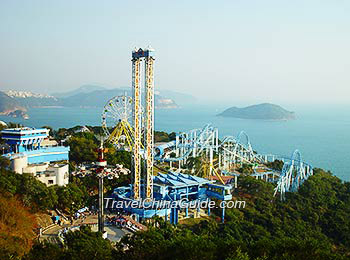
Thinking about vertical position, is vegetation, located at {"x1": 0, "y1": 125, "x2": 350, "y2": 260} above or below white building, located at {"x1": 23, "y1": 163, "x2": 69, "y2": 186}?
below

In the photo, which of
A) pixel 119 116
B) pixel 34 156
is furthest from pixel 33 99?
pixel 34 156

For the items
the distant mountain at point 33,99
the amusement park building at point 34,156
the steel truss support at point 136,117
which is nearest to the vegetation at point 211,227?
the amusement park building at point 34,156

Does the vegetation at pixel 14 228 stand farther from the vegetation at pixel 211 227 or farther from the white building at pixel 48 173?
the white building at pixel 48 173

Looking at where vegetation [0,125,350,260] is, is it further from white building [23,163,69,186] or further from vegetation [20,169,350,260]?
white building [23,163,69,186]

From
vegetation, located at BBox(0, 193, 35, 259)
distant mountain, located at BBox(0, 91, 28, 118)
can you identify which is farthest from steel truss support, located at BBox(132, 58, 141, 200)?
distant mountain, located at BBox(0, 91, 28, 118)

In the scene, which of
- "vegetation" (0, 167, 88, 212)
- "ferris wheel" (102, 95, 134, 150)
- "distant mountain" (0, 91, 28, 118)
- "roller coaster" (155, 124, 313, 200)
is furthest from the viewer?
"distant mountain" (0, 91, 28, 118)

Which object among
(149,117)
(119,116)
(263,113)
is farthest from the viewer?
(263,113)

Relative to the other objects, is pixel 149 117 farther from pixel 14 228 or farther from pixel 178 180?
pixel 14 228

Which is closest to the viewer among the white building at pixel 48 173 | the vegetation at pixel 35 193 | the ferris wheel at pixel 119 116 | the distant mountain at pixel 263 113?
the vegetation at pixel 35 193

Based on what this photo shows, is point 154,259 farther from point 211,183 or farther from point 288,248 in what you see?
point 211,183
